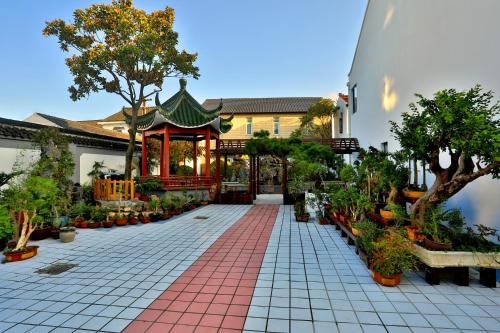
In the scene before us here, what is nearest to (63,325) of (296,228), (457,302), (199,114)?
(457,302)

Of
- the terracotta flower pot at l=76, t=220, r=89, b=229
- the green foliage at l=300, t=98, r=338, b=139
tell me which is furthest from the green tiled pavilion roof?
the green foliage at l=300, t=98, r=338, b=139

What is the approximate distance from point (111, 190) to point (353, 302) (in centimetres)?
1160

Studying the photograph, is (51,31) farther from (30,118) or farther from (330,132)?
(330,132)

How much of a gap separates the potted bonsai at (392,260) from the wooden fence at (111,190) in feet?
35.3

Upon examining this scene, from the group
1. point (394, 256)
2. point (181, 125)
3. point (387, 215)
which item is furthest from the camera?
point (181, 125)

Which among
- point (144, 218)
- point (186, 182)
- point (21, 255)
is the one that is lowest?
point (21, 255)

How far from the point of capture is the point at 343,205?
8.44 meters

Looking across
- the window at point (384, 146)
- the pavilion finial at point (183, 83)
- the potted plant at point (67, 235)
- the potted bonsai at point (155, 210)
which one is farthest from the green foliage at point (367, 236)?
the pavilion finial at point (183, 83)

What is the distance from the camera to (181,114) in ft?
48.5

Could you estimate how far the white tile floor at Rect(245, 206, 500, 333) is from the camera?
3307 millimetres

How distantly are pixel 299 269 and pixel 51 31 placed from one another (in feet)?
56.5

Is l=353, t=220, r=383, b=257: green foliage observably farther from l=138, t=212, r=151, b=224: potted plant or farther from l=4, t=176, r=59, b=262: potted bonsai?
l=138, t=212, r=151, b=224: potted plant

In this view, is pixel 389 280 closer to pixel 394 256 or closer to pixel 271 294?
pixel 394 256

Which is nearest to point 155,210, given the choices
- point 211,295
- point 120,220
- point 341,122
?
point 120,220
